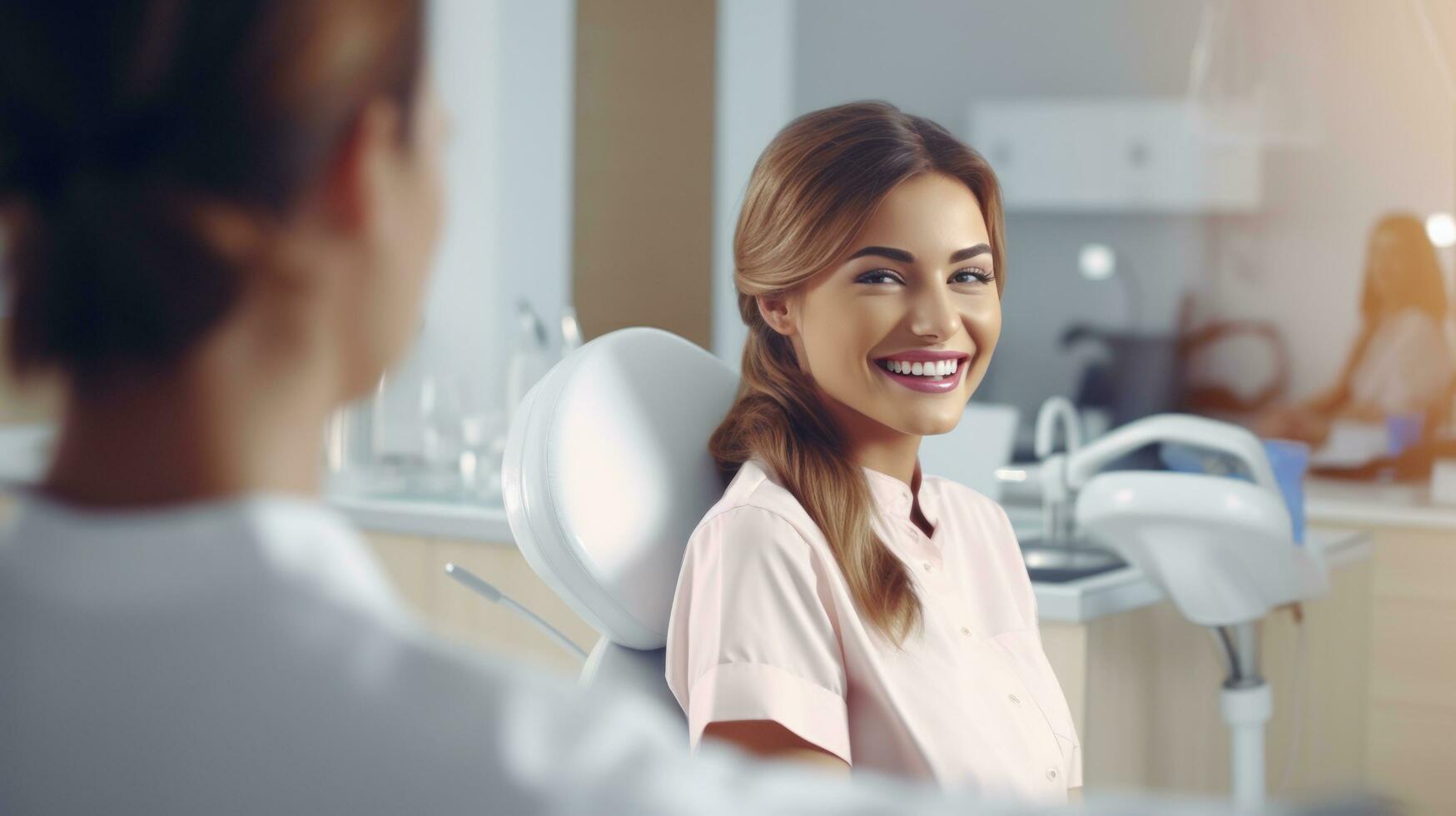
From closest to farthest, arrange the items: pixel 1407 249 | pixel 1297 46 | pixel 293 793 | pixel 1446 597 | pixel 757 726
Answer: pixel 293 793, pixel 757 726, pixel 1446 597, pixel 1407 249, pixel 1297 46

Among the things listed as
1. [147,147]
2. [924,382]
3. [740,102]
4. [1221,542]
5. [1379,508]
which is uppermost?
[740,102]

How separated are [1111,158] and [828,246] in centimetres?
250

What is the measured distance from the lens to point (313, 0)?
10.2 inches

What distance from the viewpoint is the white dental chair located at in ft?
2.95

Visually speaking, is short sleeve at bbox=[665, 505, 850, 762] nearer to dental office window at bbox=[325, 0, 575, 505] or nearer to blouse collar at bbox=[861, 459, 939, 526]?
blouse collar at bbox=[861, 459, 939, 526]

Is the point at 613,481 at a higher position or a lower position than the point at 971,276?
lower

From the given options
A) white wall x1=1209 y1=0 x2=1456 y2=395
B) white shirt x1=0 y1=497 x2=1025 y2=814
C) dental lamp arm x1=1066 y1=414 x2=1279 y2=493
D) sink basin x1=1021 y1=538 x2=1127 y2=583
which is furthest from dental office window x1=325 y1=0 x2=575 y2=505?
white shirt x1=0 y1=497 x2=1025 y2=814

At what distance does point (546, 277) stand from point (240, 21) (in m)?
3.02

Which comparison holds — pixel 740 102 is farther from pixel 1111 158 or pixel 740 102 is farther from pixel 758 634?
pixel 758 634

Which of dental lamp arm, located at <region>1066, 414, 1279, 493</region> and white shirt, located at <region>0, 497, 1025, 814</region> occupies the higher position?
white shirt, located at <region>0, 497, 1025, 814</region>

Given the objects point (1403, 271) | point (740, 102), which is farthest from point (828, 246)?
point (740, 102)

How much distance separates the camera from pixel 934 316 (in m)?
0.88

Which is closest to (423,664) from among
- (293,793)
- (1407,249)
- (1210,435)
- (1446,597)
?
(293,793)

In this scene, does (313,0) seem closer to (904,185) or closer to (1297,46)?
(904,185)
